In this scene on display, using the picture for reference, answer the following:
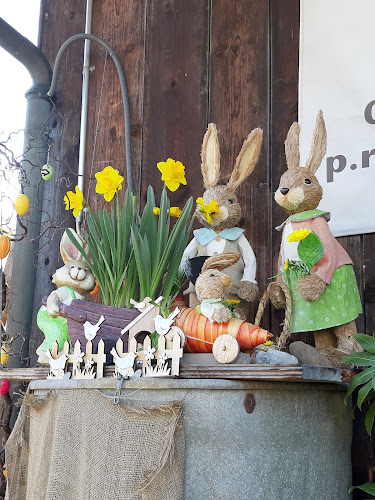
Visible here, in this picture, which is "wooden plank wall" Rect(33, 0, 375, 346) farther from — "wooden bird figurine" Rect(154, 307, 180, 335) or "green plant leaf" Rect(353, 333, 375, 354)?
"wooden bird figurine" Rect(154, 307, 180, 335)

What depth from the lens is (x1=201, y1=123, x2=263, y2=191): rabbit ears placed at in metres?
1.97

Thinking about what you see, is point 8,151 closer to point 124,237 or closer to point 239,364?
point 124,237

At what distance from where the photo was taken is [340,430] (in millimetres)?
1628

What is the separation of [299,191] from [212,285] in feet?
1.39

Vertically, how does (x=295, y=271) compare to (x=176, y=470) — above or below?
above

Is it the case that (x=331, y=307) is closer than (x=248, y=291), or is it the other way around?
(x=331, y=307)

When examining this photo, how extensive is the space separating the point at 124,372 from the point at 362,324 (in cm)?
79

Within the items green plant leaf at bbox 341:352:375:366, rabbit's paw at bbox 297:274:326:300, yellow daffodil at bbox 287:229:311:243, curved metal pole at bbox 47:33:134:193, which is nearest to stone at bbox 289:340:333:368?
green plant leaf at bbox 341:352:375:366

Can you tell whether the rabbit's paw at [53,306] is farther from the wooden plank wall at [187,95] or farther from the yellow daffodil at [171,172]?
the wooden plank wall at [187,95]

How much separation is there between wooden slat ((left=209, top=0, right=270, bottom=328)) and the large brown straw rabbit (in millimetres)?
339

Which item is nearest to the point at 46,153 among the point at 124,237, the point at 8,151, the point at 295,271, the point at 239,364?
the point at 8,151

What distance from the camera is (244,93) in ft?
7.75

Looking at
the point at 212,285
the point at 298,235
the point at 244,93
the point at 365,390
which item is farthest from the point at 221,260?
the point at 244,93

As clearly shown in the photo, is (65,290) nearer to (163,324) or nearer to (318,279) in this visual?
(163,324)
